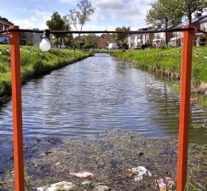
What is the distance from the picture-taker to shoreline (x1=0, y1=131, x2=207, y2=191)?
5641mm

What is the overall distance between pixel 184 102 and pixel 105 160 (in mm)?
3431

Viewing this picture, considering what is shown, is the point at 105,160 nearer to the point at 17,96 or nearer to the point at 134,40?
the point at 17,96

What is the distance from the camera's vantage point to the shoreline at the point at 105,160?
5.64 m

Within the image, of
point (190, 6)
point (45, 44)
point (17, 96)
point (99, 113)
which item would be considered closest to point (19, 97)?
point (17, 96)

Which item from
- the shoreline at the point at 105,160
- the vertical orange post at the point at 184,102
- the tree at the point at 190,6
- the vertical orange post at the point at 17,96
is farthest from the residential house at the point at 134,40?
the vertical orange post at the point at 17,96

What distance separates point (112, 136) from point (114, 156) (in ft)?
6.18

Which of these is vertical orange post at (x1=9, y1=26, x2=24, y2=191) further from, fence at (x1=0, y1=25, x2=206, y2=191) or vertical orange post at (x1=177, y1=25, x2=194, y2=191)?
vertical orange post at (x1=177, y1=25, x2=194, y2=191)

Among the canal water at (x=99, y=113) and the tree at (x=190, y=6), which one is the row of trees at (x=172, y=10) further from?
the canal water at (x=99, y=113)

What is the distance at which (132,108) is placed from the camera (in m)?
13.2

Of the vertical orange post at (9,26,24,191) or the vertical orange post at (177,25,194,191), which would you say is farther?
the vertical orange post at (177,25,194,191)

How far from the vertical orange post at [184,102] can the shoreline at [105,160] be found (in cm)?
119

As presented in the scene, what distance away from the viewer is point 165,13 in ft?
212

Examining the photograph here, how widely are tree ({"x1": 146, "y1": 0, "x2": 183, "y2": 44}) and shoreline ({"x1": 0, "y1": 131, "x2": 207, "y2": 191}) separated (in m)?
52.7

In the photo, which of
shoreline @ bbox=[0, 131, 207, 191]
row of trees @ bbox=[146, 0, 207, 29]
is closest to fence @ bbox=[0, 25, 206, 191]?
shoreline @ bbox=[0, 131, 207, 191]
